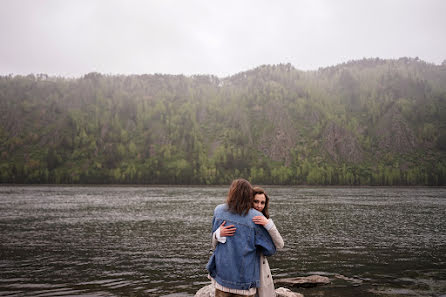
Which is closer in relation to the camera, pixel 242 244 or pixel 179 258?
pixel 242 244

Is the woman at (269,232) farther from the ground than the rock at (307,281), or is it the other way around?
the woman at (269,232)

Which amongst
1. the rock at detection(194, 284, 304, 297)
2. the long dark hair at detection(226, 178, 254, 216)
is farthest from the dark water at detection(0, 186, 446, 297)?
the long dark hair at detection(226, 178, 254, 216)

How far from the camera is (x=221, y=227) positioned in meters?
6.16

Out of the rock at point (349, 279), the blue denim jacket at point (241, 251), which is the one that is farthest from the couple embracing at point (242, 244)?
the rock at point (349, 279)

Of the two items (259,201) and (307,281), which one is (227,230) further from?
(307,281)

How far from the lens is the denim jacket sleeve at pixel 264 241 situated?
6.09 metres

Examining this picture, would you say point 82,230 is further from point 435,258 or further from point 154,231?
point 435,258

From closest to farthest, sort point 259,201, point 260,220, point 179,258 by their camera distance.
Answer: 1. point 260,220
2. point 259,201
3. point 179,258

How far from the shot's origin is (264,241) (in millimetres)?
6141

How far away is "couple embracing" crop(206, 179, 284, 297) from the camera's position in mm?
6095

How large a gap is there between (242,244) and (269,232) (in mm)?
512

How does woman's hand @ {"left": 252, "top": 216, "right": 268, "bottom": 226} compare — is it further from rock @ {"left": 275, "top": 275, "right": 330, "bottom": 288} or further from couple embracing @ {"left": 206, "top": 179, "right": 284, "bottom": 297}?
rock @ {"left": 275, "top": 275, "right": 330, "bottom": 288}

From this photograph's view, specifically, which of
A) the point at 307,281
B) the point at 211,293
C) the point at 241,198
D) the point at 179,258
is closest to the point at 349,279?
the point at 307,281

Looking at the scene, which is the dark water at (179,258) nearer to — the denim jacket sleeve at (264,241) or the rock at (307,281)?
the rock at (307,281)
